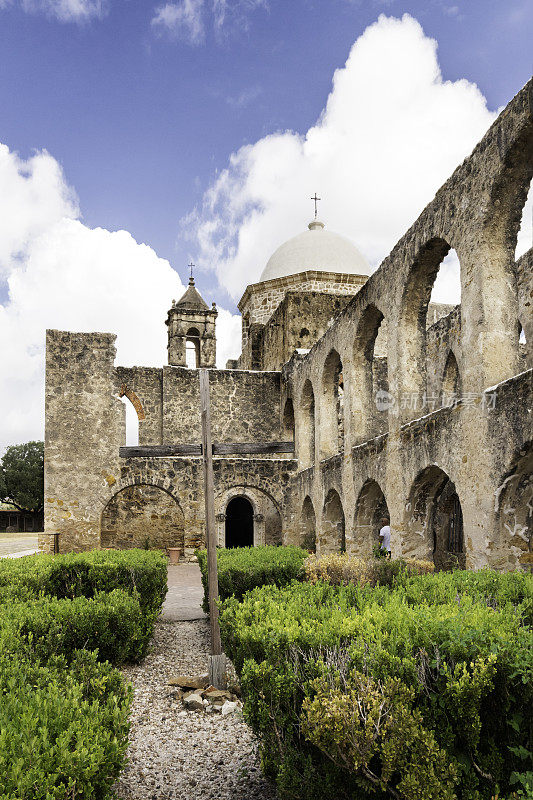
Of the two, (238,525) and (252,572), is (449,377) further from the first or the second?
(238,525)

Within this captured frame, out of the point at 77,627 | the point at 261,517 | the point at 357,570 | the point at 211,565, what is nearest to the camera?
the point at 77,627

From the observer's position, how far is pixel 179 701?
5.32m

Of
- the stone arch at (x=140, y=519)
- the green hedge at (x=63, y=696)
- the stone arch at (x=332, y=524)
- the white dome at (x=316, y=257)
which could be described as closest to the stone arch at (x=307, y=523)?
the stone arch at (x=332, y=524)

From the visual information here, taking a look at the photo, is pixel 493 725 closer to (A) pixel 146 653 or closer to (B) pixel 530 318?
(A) pixel 146 653

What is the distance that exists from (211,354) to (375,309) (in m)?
11.9

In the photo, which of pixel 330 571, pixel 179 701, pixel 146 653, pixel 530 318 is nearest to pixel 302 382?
pixel 530 318

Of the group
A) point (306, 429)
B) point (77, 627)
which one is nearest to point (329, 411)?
point (306, 429)

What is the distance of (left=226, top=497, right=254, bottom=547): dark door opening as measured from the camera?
66.1 feet

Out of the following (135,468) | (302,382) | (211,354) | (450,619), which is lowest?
(450,619)

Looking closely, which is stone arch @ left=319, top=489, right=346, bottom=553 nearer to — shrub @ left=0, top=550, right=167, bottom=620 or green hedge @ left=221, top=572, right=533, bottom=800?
shrub @ left=0, top=550, right=167, bottom=620

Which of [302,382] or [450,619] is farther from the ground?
[302,382]

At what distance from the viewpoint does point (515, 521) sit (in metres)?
6.51

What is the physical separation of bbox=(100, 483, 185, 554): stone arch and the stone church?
4 centimetres

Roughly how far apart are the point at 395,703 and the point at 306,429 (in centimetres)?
1346
